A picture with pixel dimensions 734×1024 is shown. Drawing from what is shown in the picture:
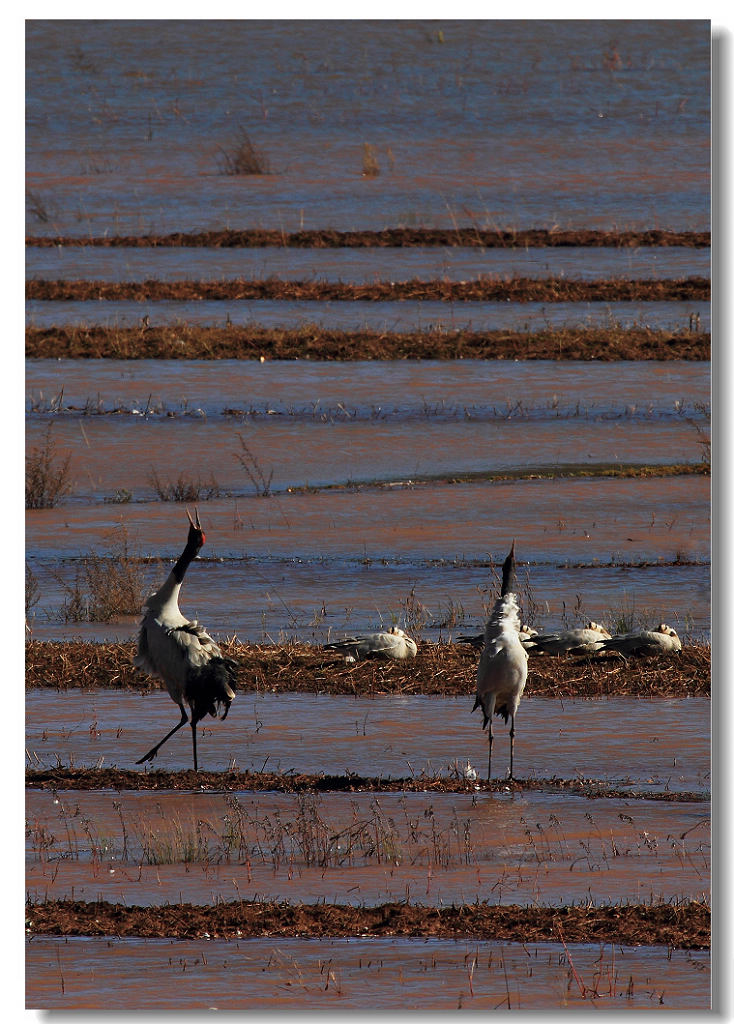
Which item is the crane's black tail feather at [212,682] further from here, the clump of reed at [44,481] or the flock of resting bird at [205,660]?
the clump of reed at [44,481]

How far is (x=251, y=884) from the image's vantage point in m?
6.95

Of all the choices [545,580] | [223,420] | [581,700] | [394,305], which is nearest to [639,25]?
[581,700]

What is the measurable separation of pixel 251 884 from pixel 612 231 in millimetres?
13424

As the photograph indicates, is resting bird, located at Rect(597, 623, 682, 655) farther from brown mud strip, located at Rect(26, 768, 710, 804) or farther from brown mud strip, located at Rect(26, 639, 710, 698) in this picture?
brown mud strip, located at Rect(26, 768, 710, 804)

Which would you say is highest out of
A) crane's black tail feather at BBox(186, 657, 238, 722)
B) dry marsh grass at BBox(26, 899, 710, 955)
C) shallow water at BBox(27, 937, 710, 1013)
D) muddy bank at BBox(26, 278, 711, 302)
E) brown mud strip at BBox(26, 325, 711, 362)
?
muddy bank at BBox(26, 278, 711, 302)

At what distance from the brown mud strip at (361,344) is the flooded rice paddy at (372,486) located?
0.62 ft

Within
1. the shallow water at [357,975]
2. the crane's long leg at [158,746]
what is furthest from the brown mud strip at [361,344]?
the shallow water at [357,975]

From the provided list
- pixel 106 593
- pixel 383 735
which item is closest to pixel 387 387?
pixel 106 593

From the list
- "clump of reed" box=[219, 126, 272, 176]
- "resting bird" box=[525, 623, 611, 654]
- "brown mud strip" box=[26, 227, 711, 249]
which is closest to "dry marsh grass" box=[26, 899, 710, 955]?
"resting bird" box=[525, 623, 611, 654]

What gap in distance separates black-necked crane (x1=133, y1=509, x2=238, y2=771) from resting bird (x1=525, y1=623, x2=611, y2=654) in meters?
2.06

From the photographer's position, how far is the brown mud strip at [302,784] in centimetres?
804

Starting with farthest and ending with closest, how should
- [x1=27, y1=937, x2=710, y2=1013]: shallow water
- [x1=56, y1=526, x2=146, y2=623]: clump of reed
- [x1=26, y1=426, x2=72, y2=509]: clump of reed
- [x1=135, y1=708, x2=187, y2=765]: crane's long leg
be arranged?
[x1=26, y1=426, x2=72, y2=509]: clump of reed, [x1=56, y1=526, x2=146, y2=623]: clump of reed, [x1=135, y1=708, x2=187, y2=765]: crane's long leg, [x1=27, y1=937, x2=710, y2=1013]: shallow water

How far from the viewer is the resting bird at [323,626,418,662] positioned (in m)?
9.68

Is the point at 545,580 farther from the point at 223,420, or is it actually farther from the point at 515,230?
the point at 515,230
